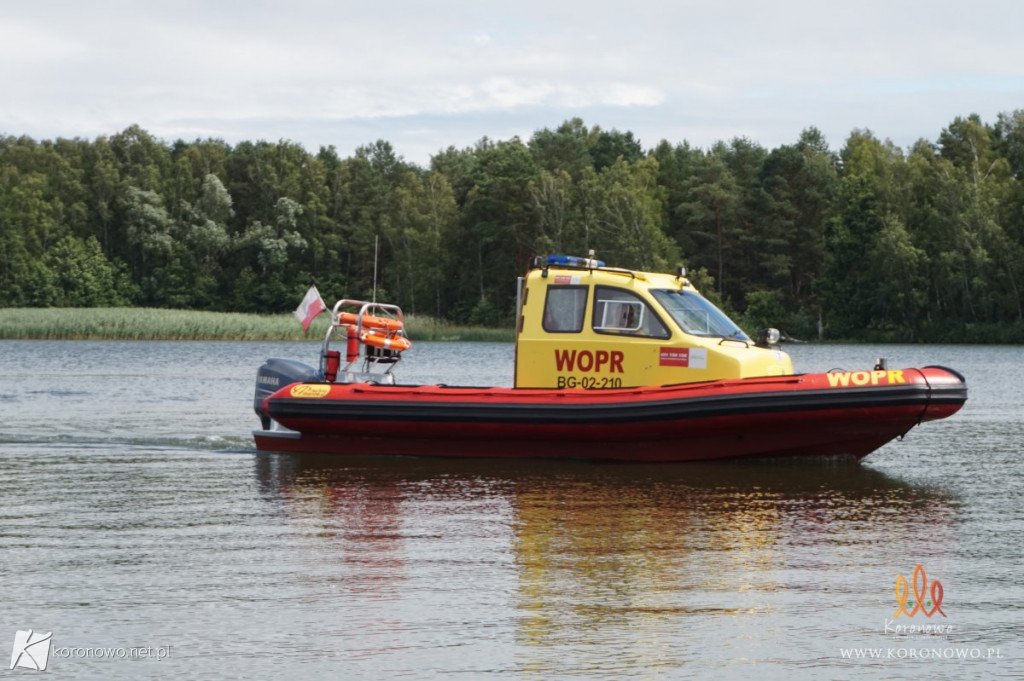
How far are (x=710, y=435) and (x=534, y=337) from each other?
207 centimetres

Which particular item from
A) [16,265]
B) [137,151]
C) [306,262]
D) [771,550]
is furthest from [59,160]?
[771,550]

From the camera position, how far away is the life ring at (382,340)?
15.7m

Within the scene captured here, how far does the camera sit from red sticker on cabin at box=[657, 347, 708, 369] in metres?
14.2

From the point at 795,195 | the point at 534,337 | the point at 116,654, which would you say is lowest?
the point at 116,654

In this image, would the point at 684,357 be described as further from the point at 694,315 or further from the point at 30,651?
the point at 30,651

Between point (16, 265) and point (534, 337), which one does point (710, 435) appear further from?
point (16, 265)

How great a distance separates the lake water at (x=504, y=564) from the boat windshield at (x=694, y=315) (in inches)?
52.2

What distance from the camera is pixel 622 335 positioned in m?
14.5

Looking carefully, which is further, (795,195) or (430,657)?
(795,195)

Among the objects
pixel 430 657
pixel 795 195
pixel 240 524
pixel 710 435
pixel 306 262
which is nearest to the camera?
pixel 430 657

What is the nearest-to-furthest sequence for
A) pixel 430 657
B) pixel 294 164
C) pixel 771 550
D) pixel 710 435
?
pixel 430 657, pixel 771 550, pixel 710 435, pixel 294 164

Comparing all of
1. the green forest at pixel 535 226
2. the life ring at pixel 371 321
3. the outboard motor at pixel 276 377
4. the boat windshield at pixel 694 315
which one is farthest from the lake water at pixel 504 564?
the green forest at pixel 535 226

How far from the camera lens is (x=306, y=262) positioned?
8981cm

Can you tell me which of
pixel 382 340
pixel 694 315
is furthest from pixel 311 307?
pixel 694 315
